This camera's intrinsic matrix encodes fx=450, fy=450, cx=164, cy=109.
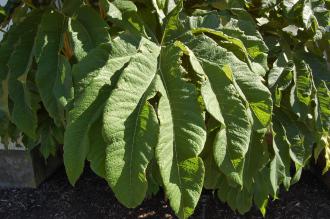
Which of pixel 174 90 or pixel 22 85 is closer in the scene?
pixel 174 90

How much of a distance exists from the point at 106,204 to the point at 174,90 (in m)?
1.89

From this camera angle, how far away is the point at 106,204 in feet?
9.52

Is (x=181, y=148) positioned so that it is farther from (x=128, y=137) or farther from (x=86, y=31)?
(x=86, y=31)

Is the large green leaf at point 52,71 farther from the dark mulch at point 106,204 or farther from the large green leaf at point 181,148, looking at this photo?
the dark mulch at point 106,204

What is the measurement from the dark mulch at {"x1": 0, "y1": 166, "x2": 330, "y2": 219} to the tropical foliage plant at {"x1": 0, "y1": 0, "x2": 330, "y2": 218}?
721mm

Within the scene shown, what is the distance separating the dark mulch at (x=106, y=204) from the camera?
2.80m

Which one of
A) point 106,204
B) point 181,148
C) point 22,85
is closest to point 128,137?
point 181,148

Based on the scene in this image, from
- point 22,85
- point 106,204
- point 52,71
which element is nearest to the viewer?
point 52,71

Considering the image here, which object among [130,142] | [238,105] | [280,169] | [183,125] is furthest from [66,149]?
[280,169]

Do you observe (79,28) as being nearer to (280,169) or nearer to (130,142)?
(130,142)

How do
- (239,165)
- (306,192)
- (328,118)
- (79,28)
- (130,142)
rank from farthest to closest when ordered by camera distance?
1. (306,192)
2. (328,118)
3. (79,28)
4. (239,165)
5. (130,142)

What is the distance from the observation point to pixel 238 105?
120cm

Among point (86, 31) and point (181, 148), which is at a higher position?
point (86, 31)

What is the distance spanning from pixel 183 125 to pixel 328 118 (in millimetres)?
907
